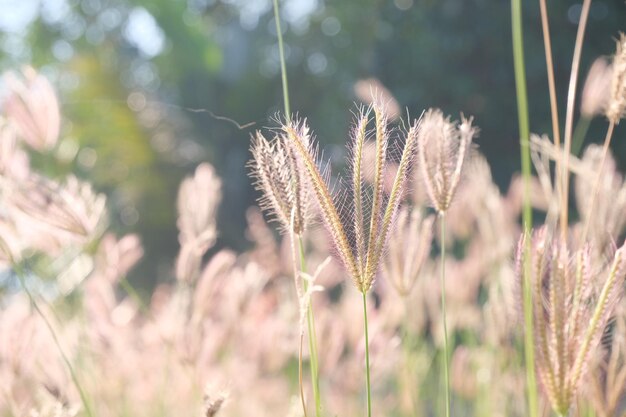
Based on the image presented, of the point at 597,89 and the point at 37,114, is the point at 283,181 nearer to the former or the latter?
the point at 37,114

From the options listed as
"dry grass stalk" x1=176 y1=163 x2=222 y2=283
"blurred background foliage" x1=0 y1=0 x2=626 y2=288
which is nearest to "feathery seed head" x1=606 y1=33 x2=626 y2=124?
"dry grass stalk" x1=176 y1=163 x2=222 y2=283

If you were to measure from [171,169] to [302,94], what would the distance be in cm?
361

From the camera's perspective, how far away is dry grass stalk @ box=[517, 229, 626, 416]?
677 millimetres

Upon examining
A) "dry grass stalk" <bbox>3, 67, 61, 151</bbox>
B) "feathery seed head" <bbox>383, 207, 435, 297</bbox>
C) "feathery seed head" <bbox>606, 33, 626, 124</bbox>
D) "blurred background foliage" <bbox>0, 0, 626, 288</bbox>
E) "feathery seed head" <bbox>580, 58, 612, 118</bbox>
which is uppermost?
"blurred background foliage" <bbox>0, 0, 626, 288</bbox>

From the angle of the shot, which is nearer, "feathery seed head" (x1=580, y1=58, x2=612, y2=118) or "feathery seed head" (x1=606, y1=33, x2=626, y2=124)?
"feathery seed head" (x1=606, y1=33, x2=626, y2=124)

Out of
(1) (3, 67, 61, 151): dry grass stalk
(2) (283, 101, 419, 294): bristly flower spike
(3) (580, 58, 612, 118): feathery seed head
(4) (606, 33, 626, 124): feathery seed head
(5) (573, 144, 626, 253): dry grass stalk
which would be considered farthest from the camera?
(3) (580, 58, 612, 118): feathery seed head

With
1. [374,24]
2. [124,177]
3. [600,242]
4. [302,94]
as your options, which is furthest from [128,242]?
[124,177]

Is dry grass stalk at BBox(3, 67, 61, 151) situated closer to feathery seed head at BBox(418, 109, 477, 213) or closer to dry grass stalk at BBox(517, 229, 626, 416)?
feathery seed head at BBox(418, 109, 477, 213)

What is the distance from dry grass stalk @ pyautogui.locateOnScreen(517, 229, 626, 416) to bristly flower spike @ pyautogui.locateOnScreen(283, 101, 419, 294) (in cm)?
14

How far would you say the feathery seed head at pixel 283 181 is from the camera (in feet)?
2.43

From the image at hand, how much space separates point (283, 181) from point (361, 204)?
0.09m

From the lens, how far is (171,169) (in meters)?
14.1

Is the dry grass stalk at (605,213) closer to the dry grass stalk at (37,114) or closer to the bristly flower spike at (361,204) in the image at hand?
the bristly flower spike at (361,204)

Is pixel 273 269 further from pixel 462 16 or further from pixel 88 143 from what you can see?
pixel 88 143
